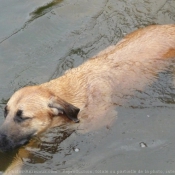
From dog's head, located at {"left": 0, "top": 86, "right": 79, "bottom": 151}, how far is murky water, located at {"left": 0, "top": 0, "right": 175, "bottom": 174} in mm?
405

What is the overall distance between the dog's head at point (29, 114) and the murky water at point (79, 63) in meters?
0.40

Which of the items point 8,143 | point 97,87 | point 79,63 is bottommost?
point 79,63

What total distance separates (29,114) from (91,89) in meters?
1.43

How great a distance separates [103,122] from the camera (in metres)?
7.48

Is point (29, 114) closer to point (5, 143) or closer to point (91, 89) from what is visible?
point (5, 143)

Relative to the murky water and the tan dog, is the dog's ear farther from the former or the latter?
the murky water

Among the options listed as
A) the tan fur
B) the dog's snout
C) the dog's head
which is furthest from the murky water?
the dog's snout

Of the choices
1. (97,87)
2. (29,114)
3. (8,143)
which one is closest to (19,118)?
(29,114)

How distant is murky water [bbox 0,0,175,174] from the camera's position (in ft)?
23.2

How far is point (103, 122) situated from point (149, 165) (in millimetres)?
1174

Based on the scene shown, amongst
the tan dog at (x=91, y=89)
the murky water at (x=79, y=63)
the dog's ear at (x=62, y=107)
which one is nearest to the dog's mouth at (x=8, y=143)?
the tan dog at (x=91, y=89)

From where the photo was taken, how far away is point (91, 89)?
7641 mm

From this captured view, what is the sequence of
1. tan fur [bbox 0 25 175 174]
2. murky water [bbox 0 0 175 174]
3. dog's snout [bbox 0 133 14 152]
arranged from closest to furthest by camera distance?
1. dog's snout [bbox 0 133 14 152]
2. tan fur [bbox 0 25 175 174]
3. murky water [bbox 0 0 175 174]

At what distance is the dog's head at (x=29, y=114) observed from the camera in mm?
6621
